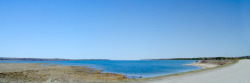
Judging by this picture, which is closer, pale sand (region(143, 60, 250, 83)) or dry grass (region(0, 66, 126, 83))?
pale sand (region(143, 60, 250, 83))

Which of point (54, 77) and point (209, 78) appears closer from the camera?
point (209, 78)

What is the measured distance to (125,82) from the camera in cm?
1597

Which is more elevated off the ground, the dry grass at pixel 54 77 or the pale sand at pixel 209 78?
the pale sand at pixel 209 78

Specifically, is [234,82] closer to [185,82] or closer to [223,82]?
[223,82]

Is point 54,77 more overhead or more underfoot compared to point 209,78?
more underfoot

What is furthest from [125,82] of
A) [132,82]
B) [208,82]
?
[208,82]

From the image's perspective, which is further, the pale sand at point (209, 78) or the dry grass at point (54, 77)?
the dry grass at point (54, 77)

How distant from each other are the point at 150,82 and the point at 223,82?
613 centimetres

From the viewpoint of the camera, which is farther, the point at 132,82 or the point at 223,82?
the point at 132,82

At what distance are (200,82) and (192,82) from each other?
67cm

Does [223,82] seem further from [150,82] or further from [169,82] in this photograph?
[150,82]

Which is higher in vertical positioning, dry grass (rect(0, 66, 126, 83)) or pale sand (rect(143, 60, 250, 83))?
pale sand (rect(143, 60, 250, 83))

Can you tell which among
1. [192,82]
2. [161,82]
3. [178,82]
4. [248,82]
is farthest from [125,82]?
[248,82]

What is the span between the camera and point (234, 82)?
14633mm
